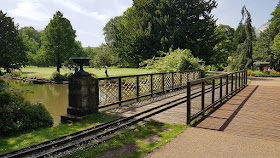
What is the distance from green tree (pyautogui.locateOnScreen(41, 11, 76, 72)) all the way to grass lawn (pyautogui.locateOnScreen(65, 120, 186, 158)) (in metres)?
35.1

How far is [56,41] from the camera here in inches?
1460

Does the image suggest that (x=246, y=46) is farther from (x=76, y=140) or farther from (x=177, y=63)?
(x=76, y=140)

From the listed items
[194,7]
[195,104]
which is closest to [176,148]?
[195,104]

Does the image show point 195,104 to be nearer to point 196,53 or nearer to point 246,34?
point 196,53

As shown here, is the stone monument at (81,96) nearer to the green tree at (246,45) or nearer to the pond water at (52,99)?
the pond water at (52,99)

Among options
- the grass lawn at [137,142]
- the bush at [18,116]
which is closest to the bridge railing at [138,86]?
the bush at [18,116]

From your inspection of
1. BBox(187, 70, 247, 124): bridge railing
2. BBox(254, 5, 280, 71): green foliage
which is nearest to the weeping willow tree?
BBox(254, 5, 280, 71): green foliage

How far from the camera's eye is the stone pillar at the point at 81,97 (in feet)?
21.1

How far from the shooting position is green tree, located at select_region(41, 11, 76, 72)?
36969mm

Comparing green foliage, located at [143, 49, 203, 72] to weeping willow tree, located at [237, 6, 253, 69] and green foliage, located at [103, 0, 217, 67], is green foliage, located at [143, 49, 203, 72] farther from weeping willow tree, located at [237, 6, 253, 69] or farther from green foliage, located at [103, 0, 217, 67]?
weeping willow tree, located at [237, 6, 253, 69]

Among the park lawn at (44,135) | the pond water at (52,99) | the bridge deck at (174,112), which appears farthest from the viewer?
the pond water at (52,99)

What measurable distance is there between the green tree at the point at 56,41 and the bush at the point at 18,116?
1239 inches

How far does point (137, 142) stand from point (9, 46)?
35456 mm

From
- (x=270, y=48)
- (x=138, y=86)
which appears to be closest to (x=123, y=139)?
(x=138, y=86)
